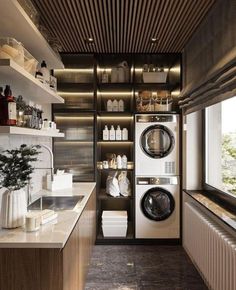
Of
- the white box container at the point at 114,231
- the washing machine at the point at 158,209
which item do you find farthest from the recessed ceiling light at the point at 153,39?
the white box container at the point at 114,231

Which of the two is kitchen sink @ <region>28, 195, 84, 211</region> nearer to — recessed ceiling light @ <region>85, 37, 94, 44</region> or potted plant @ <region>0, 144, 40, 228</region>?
potted plant @ <region>0, 144, 40, 228</region>

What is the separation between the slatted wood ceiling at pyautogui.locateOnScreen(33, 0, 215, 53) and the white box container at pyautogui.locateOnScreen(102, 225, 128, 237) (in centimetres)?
240

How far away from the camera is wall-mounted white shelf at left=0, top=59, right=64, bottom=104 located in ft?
5.65

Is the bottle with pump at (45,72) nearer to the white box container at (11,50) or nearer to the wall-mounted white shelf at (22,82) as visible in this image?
the wall-mounted white shelf at (22,82)

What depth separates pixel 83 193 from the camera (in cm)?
316

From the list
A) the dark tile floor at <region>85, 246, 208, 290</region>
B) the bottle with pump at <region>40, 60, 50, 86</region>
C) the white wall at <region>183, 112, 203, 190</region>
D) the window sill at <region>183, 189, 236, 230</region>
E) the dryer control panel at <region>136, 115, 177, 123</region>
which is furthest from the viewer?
the dryer control panel at <region>136, 115, 177, 123</region>

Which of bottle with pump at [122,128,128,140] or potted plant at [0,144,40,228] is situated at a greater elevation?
bottle with pump at [122,128,128,140]

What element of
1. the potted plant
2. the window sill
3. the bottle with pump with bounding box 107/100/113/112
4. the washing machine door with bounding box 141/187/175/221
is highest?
the bottle with pump with bounding box 107/100/113/112

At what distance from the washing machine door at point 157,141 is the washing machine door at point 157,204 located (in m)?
0.50

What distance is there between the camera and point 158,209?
4012 mm

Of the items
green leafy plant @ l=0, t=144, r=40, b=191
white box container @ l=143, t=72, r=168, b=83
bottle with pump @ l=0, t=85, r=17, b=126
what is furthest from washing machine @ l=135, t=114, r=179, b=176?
bottle with pump @ l=0, t=85, r=17, b=126

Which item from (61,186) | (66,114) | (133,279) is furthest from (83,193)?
(66,114)

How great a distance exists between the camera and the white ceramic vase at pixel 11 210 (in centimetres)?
192

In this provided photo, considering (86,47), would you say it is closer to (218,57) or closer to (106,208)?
(218,57)
